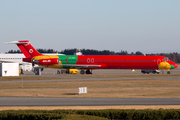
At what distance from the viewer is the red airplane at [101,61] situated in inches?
2758

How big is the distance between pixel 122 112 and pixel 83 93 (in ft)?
52.3

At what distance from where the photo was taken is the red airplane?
230 feet

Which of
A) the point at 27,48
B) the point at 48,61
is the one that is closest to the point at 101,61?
the point at 48,61

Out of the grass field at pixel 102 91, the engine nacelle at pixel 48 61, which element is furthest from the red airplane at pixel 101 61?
the grass field at pixel 102 91

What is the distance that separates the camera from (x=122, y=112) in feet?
58.3

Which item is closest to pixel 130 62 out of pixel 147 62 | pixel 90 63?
pixel 147 62

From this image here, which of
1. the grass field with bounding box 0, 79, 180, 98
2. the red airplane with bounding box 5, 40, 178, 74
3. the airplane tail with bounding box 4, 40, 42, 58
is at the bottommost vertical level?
the grass field with bounding box 0, 79, 180, 98

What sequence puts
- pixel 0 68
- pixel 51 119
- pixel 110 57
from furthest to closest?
pixel 110 57 → pixel 0 68 → pixel 51 119

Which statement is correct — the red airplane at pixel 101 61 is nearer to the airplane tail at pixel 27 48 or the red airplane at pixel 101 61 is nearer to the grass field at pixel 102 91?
the airplane tail at pixel 27 48

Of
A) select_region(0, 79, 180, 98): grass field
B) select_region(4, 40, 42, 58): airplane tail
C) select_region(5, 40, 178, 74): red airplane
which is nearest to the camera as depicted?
select_region(0, 79, 180, 98): grass field

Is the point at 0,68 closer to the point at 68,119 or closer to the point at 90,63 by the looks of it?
the point at 90,63

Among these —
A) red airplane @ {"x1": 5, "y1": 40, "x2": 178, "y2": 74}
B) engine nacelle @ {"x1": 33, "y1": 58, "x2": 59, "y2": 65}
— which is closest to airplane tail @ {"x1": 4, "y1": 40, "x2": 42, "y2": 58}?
red airplane @ {"x1": 5, "y1": 40, "x2": 178, "y2": 74}

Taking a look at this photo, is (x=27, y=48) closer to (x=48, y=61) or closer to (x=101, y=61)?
(x=48, y=61)

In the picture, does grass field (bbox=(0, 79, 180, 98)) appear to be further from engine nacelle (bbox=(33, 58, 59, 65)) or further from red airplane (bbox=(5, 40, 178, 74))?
engine nacelle (bbox=(33, 58, 59, 65))
